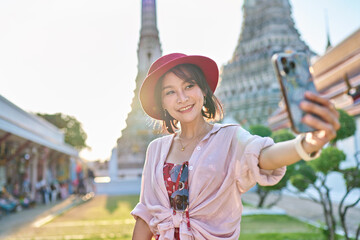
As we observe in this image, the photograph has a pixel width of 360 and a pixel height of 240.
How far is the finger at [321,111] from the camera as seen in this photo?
1.11 meters

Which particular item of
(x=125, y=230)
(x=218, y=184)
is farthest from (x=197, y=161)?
(x=125, y=230)

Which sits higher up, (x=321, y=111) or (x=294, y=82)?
(x=294, y=82)

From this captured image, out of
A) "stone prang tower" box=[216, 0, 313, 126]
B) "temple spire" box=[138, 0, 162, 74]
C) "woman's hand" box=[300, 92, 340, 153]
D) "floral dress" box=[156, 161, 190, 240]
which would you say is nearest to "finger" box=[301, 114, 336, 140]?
"woman's hand" box=[300, 92, 340, 153]

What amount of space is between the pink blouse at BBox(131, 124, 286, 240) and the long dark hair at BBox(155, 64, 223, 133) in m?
0.27

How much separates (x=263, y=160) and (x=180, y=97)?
0.55 metres

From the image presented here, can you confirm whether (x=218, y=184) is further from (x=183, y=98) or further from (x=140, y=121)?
(x=140, y=121)

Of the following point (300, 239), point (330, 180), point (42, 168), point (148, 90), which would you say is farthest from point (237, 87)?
point (148, 90)

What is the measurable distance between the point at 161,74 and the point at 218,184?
66 centimetres

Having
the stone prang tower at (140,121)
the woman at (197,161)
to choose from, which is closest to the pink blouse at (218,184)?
the woman at (197,161)

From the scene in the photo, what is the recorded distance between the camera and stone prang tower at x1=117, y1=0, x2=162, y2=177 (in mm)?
29984

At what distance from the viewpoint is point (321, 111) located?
1110 mm

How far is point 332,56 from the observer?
12.7 m

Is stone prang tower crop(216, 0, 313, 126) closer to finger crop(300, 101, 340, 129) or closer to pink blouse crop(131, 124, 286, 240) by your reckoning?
pink blouse crop(131, 124, 286, 240)

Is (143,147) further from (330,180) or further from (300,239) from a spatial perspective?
(300,239)
